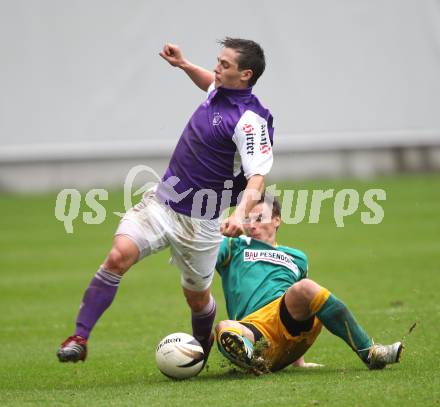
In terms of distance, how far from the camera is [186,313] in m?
12.1

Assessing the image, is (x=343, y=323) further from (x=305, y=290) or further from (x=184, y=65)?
(x=184, y=65)

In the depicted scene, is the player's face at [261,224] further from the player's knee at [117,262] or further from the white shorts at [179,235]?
the player's knee at [117,262]

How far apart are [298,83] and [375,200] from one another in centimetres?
535

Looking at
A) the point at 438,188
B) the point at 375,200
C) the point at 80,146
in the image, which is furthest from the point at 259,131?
the point at 80,146

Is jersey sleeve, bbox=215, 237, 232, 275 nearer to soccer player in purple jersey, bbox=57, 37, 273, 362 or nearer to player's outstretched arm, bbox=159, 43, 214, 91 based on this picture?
soccer player in purple jersey, bbox=57, 37, 273, 362

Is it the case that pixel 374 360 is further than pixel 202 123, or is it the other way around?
pixel 202 123

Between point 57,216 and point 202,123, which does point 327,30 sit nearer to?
point 57,216

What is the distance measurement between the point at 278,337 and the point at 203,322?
3.05 ft

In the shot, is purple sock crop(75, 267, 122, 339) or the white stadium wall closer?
purple sock crop(75, 267, 122, 339)

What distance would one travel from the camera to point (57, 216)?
2403 cm

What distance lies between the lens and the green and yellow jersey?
8125 millimetres

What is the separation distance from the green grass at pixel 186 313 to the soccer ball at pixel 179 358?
10cm

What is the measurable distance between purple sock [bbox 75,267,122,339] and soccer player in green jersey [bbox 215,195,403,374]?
0.83 m

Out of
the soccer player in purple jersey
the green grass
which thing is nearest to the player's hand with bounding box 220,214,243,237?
the soccer player in purple jersey
